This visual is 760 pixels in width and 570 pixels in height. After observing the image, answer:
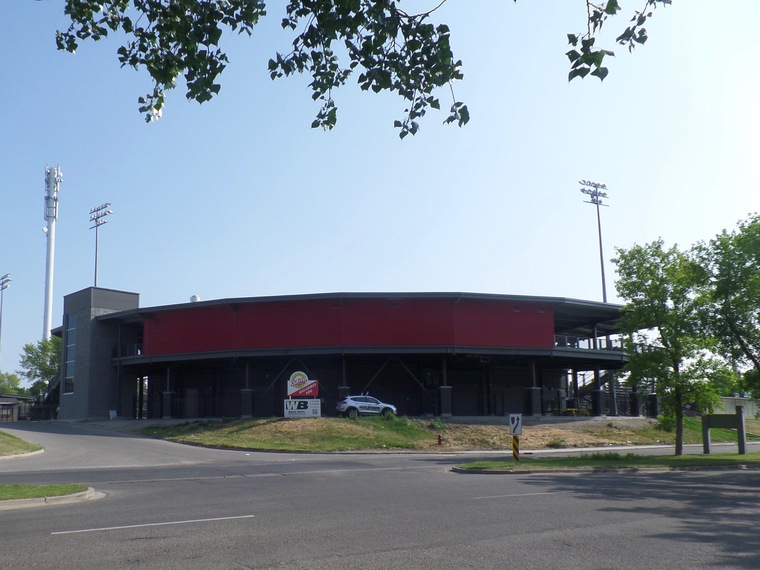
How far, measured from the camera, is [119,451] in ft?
106

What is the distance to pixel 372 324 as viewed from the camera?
47438 mm

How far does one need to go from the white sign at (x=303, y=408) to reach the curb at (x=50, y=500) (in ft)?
86.7

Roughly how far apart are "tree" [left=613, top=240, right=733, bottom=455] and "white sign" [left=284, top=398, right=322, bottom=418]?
17807 mm

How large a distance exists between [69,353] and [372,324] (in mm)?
24909

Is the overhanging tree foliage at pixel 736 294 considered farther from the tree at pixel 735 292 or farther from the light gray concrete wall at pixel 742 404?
the light gray concrete wall at pixel 742 404

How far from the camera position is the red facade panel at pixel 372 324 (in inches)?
1860

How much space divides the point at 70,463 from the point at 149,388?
31.8 m

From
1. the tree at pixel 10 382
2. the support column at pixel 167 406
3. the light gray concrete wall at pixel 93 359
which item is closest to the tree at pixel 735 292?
the support column at pixel 167 406

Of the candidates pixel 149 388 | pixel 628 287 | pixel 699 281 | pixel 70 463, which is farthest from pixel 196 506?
pixel 149 388

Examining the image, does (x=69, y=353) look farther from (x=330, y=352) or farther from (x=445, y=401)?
(x=445, y=401)

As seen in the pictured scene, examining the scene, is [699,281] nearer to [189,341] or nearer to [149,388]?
[189,341]

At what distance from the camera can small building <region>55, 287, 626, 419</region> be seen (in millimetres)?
47469

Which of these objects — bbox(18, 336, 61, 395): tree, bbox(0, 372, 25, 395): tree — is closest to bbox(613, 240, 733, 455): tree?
bbox(18, 336, 61, 395): tree

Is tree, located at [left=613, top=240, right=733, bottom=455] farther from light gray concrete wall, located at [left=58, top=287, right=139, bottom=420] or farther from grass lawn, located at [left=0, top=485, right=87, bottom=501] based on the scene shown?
light gray concrete wall, located at [left=58, top=287, right=139, bottom=420]
